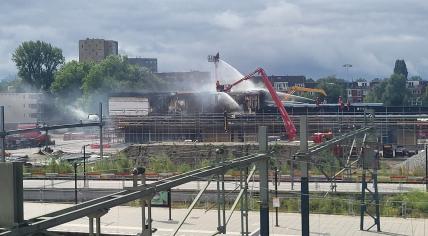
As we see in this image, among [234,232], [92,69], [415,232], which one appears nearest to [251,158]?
[234,232]

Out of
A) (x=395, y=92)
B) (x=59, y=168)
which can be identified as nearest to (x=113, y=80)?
(x=395, y=92)

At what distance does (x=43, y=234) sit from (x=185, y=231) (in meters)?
15.4

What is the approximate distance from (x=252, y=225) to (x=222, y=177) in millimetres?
11096

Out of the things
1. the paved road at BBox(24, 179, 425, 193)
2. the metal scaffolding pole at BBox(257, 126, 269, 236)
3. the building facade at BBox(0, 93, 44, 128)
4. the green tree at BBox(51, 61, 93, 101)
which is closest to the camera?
the metal scaffolding pole at BBox(257, 126, 269, 236)

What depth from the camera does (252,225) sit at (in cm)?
2245

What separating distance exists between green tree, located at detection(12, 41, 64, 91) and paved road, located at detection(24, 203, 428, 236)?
9269 cm

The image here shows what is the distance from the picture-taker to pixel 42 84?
11381 centimetres

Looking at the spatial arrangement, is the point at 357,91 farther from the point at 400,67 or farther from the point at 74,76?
the point at 74,76

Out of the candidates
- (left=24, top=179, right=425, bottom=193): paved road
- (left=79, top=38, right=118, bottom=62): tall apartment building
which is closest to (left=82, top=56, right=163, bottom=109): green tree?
(left=79, top=38, right=118, bottom=62): tall apartment building

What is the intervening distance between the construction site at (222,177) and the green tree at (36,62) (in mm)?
40040

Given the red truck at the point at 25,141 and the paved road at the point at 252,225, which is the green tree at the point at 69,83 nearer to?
the red truck at the point at 25,141

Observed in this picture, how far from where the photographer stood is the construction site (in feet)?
31.9

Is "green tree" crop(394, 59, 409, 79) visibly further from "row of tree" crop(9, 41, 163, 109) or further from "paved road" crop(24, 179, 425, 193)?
"paved road" crop(24, 179, 425, 193)

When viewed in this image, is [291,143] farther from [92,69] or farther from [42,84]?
[42,84]
